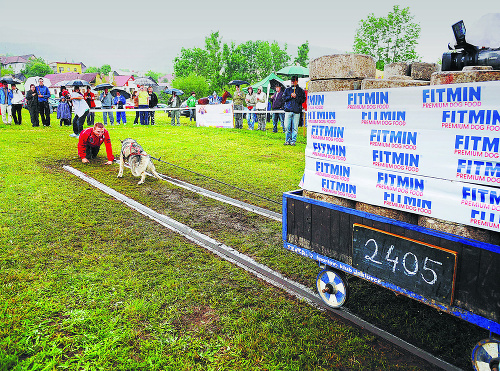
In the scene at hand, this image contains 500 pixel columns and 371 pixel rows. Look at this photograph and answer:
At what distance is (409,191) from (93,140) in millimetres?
10363

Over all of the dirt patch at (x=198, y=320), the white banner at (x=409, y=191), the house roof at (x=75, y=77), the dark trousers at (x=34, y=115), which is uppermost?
the house roof at (x=75, y=77)

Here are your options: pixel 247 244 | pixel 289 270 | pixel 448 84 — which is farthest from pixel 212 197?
pixel 448 84

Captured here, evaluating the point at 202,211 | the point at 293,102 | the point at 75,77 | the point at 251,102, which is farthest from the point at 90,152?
the point at 75,77

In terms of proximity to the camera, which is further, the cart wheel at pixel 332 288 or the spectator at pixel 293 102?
the spectator at pixel 293 102

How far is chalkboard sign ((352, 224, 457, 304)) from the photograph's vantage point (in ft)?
9.62

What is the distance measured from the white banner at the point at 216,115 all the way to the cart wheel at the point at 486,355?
19816mm

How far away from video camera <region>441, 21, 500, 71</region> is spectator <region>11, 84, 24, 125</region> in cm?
2217

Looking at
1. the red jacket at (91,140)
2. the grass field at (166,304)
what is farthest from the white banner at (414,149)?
the red jacket at (91,140)

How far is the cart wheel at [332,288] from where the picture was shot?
3.87 metres

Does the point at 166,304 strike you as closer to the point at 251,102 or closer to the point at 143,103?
the point at 251,102

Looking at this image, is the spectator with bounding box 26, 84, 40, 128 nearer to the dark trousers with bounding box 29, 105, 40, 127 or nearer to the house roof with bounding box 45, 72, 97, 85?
the dark trousers with bounding box 29, 105, 40, 127

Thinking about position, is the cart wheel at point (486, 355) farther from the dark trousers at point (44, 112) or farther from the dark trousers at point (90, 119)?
the dark trousers at point (44, 112)

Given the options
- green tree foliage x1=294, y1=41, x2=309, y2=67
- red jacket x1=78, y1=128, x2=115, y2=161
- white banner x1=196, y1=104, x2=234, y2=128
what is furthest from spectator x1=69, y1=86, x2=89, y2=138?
green tree foliage x1=294, y1=41, x2=309, y2=67

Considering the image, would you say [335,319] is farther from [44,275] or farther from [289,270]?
[44,275]
